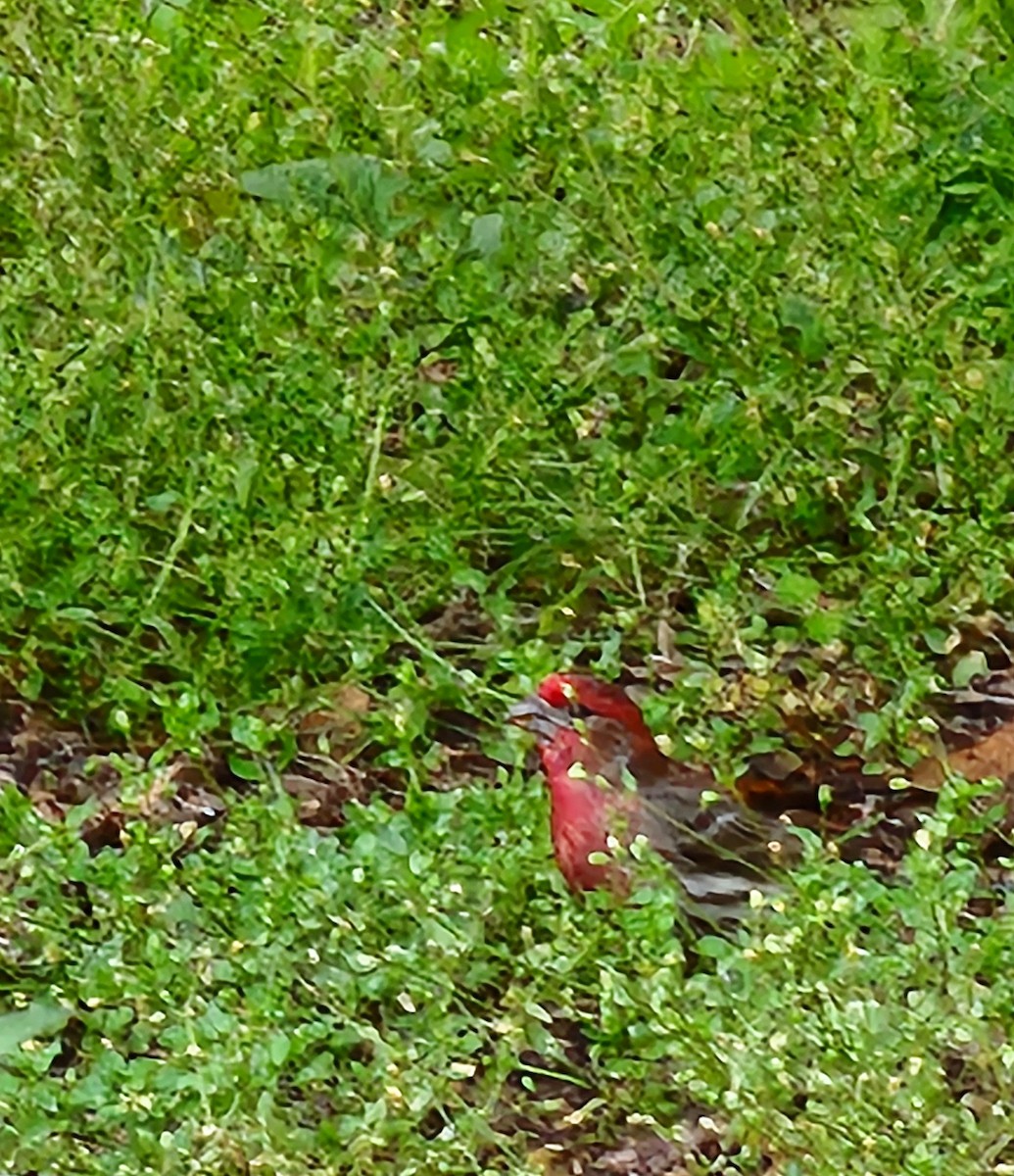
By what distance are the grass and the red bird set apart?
0.05 metres

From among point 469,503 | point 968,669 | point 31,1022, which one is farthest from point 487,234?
point 31,1022

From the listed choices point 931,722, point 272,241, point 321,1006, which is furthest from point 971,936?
point 272,241

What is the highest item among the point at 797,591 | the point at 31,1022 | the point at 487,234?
the point at 487,234

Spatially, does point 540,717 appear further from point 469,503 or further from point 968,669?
point 968,669

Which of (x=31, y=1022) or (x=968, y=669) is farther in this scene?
(x=968, y=669)

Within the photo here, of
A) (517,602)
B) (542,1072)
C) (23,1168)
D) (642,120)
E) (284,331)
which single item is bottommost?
(23,1168)

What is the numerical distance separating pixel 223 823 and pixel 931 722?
86 cm

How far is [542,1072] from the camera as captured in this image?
213cm

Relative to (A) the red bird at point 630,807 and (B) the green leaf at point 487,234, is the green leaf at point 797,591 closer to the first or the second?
(A) the red bird at point 630,807

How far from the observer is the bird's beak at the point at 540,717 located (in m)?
2.42

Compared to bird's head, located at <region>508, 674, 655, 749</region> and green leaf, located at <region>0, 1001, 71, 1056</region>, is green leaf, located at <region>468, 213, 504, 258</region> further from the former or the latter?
green leaf, located at <region>0, 1001, 71, 1056</region>

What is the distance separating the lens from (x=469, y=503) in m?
2.68

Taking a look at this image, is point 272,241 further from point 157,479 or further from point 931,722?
point 931,722

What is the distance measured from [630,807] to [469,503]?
1.76 ft
